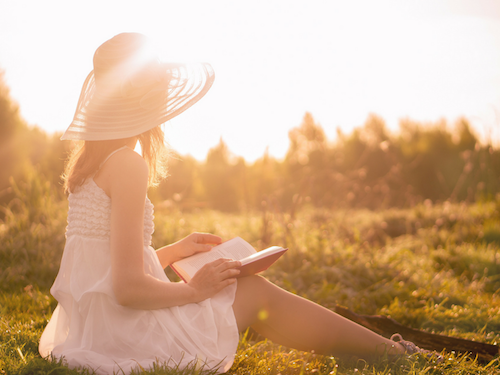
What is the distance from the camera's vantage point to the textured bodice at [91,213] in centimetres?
179

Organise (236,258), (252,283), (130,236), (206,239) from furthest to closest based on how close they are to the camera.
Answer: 1. (206,239)
2. (236,258)
3. (252,283)
4. (130,236)

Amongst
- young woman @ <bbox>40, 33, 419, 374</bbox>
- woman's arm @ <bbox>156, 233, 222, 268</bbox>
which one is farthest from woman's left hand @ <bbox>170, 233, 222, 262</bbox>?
young woman @ <bbox>40, 33, 419, 374</bbox>

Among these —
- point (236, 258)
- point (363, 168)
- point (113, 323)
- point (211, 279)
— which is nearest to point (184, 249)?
point (236, 258)

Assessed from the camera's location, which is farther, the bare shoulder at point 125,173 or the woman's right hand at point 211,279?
the woman's right hand at point 211,279

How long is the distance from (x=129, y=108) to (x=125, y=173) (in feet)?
1.19

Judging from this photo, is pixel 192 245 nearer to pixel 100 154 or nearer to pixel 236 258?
pixel 236 258

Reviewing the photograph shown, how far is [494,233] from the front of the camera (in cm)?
611

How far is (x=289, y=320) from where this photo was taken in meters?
2.02

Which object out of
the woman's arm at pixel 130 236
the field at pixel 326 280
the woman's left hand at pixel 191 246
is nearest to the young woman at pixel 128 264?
the woman's arm at pixel 130 236

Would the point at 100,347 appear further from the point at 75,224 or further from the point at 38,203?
the point at 38,203

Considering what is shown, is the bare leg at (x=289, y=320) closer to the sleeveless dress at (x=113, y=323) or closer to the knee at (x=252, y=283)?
the knee at (x=252, y=283)

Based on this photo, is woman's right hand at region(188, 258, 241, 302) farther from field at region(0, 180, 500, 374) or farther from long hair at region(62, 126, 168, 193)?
long hair at region(62, 126, 168, 193)

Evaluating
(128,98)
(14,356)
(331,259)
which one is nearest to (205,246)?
(128,98)

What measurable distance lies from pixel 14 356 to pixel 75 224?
817 mm
